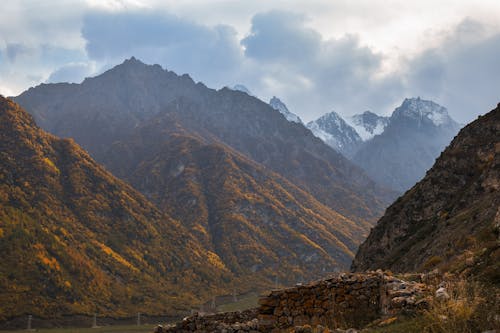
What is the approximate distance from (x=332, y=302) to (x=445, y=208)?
2852 cm

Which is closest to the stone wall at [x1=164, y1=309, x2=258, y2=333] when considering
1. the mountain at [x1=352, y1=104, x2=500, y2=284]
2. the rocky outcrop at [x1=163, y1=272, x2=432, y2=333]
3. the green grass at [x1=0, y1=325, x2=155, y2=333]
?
the rocky outcrop at [x1=163, y1=272, x2=432, y2=333]

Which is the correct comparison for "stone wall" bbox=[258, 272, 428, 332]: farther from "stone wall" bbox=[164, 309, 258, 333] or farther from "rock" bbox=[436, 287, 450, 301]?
"rock" bbox=[436, 287, 450, 301]

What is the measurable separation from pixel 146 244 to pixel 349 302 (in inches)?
7468

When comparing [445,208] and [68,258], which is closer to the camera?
[445,208]

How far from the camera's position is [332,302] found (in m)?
15.7

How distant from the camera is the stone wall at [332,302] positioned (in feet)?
47.6

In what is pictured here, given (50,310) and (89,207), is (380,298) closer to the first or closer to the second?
(50,310)

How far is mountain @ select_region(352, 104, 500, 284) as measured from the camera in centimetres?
3106

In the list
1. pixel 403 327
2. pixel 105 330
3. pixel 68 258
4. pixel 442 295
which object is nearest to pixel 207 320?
pixel 403 327

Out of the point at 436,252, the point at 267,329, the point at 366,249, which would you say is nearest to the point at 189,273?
the point at 366,249

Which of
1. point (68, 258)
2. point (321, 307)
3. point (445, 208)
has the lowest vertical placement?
point (321, 307)

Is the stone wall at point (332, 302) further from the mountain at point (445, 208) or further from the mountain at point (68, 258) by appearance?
the mountain at point (68, 258)

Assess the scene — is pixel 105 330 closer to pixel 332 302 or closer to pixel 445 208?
pixel 445 208

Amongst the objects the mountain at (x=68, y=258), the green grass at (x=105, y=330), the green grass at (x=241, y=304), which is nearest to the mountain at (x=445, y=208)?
the green grass at (x=105, y=330)
